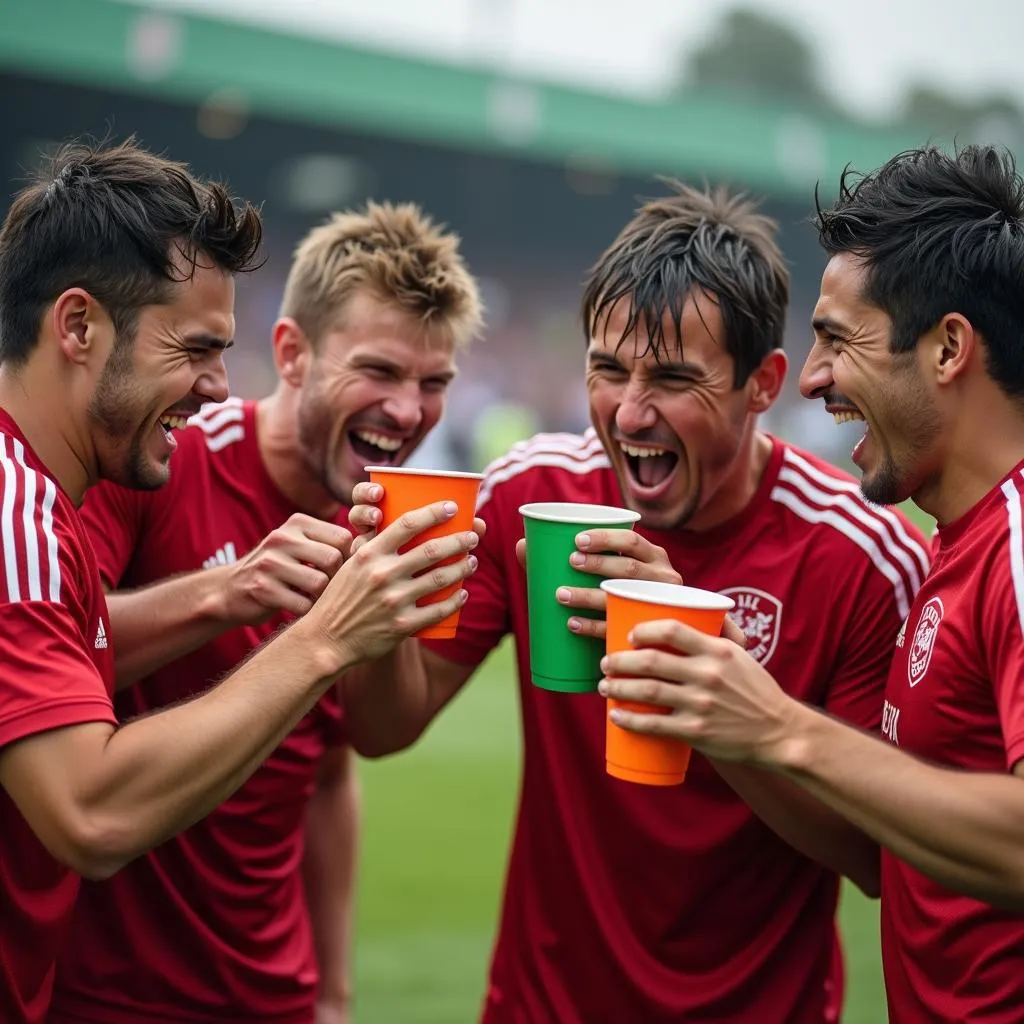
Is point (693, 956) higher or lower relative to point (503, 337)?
lower

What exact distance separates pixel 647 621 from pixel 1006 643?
2.06 ft

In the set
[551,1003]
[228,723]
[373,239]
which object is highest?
[373,239]

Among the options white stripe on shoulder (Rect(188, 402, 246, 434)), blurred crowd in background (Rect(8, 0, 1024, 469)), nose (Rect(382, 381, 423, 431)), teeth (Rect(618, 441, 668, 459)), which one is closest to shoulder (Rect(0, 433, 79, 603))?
white stripe on shoulder (Rect(188, 402, 246, 434))

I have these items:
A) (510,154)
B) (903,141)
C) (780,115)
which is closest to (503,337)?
(510,154)

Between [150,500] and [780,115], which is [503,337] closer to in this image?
[780,115]

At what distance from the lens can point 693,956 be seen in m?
2.90

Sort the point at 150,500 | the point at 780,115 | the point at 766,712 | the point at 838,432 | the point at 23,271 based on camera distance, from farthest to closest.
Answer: the point at 838,432, the point at 780,115, the point at 150,500, the point at 23,271, the point at 766,712

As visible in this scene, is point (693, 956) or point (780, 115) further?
point (780, 115)

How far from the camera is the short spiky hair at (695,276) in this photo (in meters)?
2.98

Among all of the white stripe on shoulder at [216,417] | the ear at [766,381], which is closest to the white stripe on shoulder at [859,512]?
the ear at [766,381]

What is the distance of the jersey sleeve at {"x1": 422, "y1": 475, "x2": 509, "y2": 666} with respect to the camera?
3.10 m

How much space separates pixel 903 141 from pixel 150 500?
32566 millimetres

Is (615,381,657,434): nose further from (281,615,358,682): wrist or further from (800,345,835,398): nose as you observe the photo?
(281,615,358,682): wrist

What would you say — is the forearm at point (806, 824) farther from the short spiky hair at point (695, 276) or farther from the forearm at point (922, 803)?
the short spiky hair at point (695, 276)
